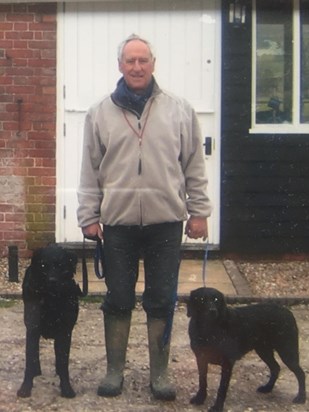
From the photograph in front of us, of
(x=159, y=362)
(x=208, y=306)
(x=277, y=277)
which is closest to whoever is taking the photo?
(x=208, y=306)

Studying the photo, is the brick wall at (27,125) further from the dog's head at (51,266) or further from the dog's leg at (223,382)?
the dog's leg at (223,382)

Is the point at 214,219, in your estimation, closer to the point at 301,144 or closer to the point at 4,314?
the point at 301,144

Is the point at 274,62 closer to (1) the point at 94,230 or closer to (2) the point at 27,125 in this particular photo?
(2) the point at 27,125

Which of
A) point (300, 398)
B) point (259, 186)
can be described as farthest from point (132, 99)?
point (259, 186)

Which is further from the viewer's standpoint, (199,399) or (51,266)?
(199,399)

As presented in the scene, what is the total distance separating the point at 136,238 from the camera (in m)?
4.52

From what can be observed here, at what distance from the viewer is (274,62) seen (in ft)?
25.3

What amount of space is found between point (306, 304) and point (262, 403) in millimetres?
2081

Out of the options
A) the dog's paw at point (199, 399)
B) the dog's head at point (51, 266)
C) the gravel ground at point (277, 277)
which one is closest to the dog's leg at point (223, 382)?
the dog's paw at point (199, 399)

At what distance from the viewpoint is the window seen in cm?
766

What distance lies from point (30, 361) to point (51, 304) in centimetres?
34

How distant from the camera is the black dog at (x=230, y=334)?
434 centimetres

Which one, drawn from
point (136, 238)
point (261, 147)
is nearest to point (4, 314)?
point (136, 238)

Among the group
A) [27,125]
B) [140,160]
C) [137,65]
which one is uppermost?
[137,65]
